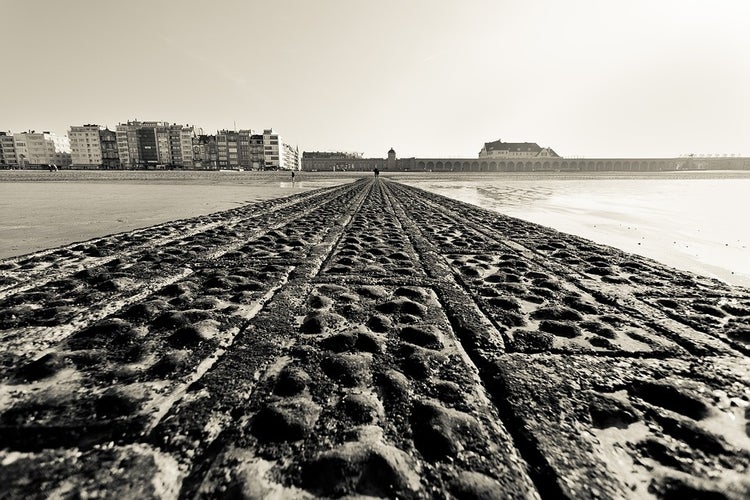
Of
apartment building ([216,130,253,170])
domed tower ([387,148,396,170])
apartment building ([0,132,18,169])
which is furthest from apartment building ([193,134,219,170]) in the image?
apartment building ([0,132,18,169])

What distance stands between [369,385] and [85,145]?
14866 centimetres

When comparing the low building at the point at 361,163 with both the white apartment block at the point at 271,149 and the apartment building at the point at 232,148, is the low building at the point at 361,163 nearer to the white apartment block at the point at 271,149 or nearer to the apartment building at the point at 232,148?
the white apartment block at the point at 271,149

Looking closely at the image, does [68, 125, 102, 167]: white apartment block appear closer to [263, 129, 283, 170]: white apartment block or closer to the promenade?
[263, 129, 283, 170]: white apartment block

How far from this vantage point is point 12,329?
2051mm

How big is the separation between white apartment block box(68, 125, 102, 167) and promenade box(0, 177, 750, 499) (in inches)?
5609

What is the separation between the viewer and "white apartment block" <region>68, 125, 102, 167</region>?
114 metres

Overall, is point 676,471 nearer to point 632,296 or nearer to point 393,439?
point 393,439

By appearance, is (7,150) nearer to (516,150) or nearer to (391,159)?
(391,159)

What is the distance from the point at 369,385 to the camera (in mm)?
1570

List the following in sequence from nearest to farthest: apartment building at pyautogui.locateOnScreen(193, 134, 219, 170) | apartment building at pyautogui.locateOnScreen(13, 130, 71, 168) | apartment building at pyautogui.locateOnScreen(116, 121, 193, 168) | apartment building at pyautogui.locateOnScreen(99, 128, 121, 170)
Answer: apartment building at pyautogui.locateOnScreen(116, 121, 193, 168)
apartment building at pyautogui.locateOnScreen(99, 128, 121, 170)
apartment building at pyautogui.locateOnScreen(193, 134, 219, 170)
apartment building at pyautogui.locateOnScreen(13, 130, 71, 168)

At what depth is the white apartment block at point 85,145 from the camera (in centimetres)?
11381

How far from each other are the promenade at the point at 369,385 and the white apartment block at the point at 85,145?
142m

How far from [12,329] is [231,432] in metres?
1.71

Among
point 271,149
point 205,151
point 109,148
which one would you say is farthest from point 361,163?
point 109,148
